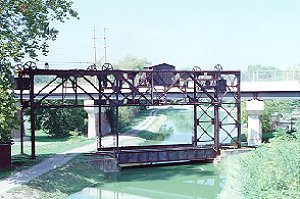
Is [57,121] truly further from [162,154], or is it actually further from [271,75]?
[271,75]

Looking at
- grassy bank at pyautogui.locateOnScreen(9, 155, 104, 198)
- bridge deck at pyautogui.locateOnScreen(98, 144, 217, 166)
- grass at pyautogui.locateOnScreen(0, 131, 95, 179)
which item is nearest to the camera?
grassy bank at pyautogui.locateOnScreen(9, 155, 104, 198)

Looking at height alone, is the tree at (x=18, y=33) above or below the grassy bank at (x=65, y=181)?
above

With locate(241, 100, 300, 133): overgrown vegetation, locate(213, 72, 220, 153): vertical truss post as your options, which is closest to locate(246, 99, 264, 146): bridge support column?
locate(241, 100, 300, 133): overgrown vegetation

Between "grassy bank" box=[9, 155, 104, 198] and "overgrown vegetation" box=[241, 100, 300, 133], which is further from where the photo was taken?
"overgrown vegetation" box=[241, 100, 300, 133]

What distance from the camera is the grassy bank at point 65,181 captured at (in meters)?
19.0

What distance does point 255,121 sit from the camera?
3669 cm

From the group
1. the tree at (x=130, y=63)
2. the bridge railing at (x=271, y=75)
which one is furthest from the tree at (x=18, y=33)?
the tree at (x=130, y=63)

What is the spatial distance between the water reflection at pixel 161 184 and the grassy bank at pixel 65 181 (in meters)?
0.56

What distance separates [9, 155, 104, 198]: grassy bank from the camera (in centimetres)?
1900

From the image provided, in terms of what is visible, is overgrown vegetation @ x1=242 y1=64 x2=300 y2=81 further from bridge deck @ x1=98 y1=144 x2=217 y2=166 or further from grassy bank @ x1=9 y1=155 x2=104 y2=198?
grassy bank @ x1=9 y1=155 x2=104 y2=198

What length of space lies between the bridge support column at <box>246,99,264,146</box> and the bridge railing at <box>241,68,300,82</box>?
2.97 meters

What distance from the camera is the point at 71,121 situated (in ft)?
149

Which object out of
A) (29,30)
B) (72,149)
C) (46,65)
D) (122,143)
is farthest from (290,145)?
(122,143)

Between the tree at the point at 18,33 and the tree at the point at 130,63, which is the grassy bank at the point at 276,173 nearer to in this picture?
the tree at the point at 18,33
